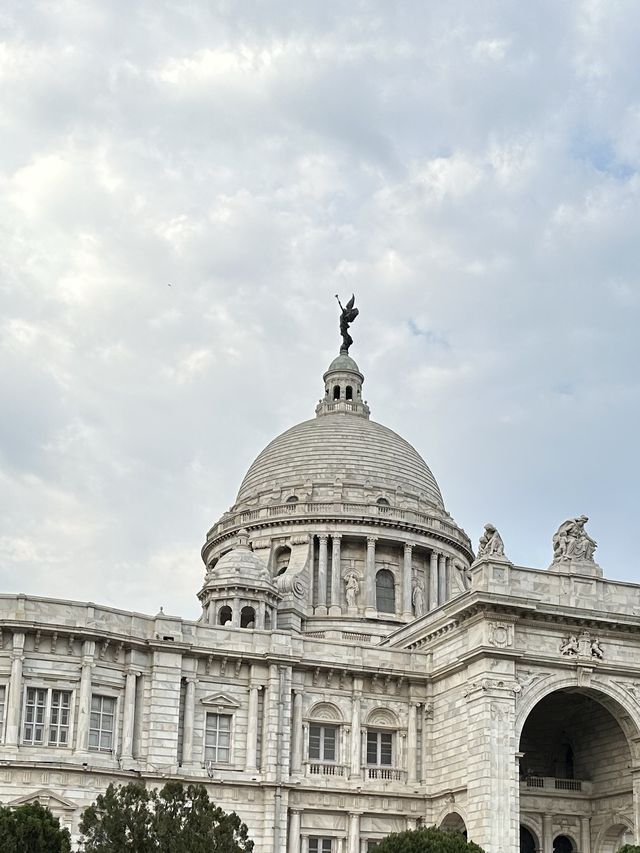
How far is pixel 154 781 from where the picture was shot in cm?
4853

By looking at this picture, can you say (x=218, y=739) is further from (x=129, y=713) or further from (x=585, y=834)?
(x=585, y=834)

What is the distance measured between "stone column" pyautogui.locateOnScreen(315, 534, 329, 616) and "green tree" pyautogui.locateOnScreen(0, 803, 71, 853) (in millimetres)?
39403

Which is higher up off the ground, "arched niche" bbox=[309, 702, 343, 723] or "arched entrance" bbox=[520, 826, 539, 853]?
"arched niche" bbox=[309, 702, 343, 723]

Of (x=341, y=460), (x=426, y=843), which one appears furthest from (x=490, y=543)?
(x=341, y=460)

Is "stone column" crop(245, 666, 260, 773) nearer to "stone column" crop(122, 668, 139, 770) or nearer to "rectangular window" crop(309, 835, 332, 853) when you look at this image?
"rectangular window" crop(309, 835, 332, 853)

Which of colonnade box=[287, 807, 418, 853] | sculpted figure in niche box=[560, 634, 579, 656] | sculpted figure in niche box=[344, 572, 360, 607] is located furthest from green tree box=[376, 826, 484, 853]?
sculpted figure in niche box=[344, 572, 360, 607]

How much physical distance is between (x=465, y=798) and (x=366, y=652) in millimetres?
7776

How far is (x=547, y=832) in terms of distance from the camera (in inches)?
2103

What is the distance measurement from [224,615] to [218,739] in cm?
1397

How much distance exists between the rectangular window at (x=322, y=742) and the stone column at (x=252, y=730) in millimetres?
2709

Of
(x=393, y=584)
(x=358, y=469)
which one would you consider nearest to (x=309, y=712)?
(x=393, y=584)

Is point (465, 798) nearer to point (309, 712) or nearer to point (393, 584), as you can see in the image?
point (309, 712)

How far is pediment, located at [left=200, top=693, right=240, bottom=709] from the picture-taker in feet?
167

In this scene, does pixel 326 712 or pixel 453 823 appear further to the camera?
pixel 326 712
